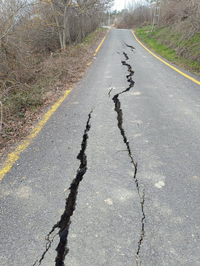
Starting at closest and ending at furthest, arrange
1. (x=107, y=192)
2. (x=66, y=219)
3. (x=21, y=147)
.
Result: (x=66, y=219), (x=107, y=192), (x=21, y=147)

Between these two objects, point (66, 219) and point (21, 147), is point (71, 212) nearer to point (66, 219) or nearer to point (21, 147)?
point (66, 219)

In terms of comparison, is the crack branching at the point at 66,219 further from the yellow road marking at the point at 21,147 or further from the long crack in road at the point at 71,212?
the yellow road marking at the point at 21,147

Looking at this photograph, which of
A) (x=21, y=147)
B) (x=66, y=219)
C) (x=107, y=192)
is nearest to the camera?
(x=66, y=219)

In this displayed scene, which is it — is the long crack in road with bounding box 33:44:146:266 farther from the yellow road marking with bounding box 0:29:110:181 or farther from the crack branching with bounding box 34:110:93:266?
the yellow road marking with bounding box 0:29:110:181

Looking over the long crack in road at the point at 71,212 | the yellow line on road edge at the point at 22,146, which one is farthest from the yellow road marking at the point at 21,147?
the long crack in road at the point at 71,212

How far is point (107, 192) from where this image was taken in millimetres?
1941

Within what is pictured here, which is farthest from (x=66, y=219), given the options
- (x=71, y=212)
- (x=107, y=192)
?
(x=107, y=192)

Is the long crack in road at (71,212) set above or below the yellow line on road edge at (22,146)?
below

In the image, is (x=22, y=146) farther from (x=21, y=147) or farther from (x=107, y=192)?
(x=107, y=192)

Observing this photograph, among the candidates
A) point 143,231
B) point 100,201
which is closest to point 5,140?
point 100,201

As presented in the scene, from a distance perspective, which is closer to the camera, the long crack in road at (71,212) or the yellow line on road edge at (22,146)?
the long crack in road at (71,212)

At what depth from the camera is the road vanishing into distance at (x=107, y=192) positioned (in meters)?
1.46

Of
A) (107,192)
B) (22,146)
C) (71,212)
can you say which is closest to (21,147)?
(22,146)

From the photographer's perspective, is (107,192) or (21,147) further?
(21,147)
